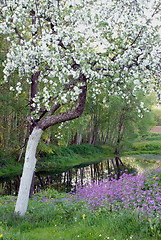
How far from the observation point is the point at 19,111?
18.4 m

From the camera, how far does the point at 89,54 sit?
6.27m

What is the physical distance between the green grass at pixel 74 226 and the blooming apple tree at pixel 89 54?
2.25 feet

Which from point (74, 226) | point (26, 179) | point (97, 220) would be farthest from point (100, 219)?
point (26, 179)

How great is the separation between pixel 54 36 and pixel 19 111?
1241 cm

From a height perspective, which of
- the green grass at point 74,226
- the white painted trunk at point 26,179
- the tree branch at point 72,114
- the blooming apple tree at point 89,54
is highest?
the blooming apple tree at point 89,54

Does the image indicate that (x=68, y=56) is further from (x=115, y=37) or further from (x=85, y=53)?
(x=115, y=37)

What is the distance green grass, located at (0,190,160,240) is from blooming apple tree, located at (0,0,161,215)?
27.0 inches

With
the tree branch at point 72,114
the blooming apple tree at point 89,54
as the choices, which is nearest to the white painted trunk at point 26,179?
the blooming apple tree at point 89,54

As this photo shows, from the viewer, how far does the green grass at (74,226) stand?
5301 mm

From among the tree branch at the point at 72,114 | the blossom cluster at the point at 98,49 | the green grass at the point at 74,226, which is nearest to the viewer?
the green grass at the point at 74,226

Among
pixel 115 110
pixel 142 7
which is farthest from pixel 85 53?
pixel 115 110

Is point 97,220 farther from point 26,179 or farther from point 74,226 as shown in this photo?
point 26,179

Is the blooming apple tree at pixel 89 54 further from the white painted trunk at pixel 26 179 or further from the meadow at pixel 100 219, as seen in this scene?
the meadow at pixel 100 219

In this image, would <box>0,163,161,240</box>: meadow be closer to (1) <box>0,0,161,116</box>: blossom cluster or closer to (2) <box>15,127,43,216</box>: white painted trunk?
(2) <box>15,127,43,216</box>: white painted trunk
